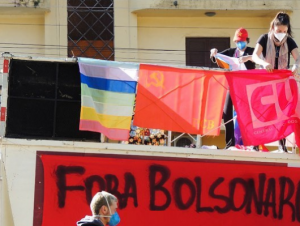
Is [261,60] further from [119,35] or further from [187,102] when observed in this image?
[119,35]

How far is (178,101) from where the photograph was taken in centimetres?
1149

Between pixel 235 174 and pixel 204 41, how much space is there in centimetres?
1074

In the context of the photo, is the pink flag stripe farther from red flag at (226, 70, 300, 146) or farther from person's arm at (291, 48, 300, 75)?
person's arm at (291, 48, 300, 75)

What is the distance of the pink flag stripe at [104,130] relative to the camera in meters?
11.2

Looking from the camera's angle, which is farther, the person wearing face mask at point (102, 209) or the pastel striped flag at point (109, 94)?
the pastel striped flag at point (109, 94)

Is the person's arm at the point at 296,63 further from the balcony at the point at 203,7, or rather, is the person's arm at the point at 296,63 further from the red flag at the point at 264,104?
the balcony at the point at 203,7

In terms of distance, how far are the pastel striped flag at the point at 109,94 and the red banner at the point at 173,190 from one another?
41 centimetres

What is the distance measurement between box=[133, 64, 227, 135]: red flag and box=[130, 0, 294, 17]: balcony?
9.75 m

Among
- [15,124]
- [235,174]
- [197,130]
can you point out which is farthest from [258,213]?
[15,124]

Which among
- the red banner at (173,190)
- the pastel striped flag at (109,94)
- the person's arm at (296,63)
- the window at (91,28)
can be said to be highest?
the window at (91,28)

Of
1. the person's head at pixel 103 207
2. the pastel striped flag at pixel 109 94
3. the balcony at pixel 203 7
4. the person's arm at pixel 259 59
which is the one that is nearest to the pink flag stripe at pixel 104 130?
the pastel striped flag at pixel 109 94

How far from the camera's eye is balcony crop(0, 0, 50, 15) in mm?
20766

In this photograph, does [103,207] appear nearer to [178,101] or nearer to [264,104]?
[178,101]

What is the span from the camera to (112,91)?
1138 centimetres
